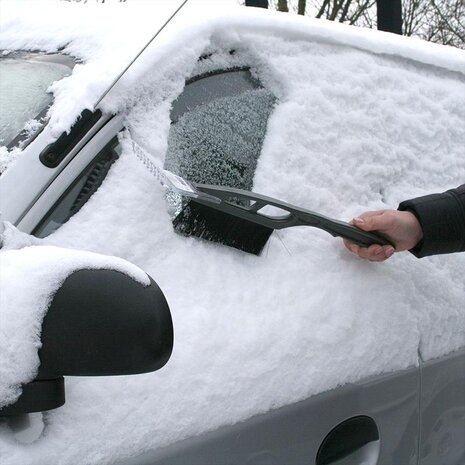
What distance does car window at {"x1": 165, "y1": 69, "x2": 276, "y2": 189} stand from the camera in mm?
1524

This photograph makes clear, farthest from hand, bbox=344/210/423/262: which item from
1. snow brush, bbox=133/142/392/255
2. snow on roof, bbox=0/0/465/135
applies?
snow on roof, bbox=0/0/465/135

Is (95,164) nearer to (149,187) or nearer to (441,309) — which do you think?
(149,187)

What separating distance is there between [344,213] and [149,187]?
1.84ft

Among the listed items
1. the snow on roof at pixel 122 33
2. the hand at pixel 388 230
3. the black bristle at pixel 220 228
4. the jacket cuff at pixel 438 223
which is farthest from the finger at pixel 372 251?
the snow on roof at pixel 122 33

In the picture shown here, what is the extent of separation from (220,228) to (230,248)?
5 centimetres

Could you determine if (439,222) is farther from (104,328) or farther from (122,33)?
(104,328)

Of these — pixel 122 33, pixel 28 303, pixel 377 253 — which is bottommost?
pixel 377 253

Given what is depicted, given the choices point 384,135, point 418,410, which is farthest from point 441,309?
point 384,135

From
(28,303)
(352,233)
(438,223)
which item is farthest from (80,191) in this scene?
(438,223)

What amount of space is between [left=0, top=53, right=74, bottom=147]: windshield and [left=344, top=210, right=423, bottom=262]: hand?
792 millimetres

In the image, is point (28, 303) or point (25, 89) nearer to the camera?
point (28, 303)

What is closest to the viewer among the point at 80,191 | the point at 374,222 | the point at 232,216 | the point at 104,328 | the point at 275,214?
the point at 104,328

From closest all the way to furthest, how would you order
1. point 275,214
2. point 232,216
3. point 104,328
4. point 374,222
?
point 104,328, point 232,216, point 275,214, point 374,222

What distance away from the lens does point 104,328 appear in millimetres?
969
